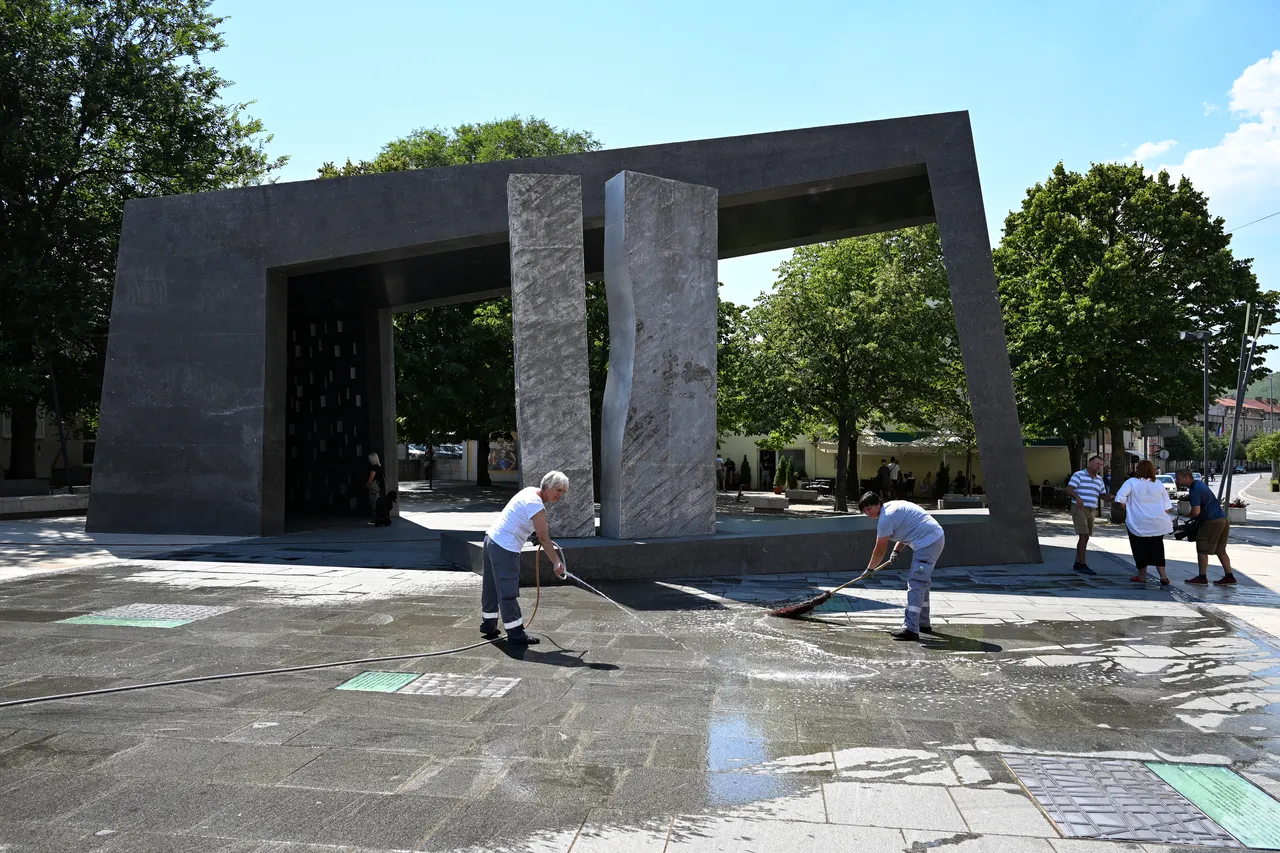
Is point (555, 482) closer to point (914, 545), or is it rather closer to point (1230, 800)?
point (914, 545)

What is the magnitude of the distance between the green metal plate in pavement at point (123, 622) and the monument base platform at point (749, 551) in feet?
12.8

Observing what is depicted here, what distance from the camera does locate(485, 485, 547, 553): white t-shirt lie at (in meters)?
7.85

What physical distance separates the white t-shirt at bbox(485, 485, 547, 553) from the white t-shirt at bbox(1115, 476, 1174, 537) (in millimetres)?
8111

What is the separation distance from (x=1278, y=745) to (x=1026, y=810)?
7.02 ft

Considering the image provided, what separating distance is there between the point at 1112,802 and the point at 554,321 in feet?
30.9

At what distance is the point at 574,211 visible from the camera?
12.7 meters

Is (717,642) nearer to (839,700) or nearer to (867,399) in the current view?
(839,700)

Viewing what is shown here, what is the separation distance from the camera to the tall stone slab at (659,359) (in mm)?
12430

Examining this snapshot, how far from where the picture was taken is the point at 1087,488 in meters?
13.5

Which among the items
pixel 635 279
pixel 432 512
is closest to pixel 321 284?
pixel 432 512

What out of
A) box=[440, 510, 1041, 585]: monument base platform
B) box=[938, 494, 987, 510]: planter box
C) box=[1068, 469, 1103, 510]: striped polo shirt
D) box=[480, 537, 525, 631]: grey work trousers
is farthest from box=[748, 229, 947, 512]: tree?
box=[480, 537, 525, 631]: grey work trousers

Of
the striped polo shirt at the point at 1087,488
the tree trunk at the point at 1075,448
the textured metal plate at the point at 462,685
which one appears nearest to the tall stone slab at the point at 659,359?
the striped polo shirt at the point at 1087,488

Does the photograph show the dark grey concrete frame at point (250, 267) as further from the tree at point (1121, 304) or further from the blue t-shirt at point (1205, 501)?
the tree at point (1121, 304)

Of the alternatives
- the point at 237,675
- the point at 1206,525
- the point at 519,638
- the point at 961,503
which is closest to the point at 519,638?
the point at 519,638
